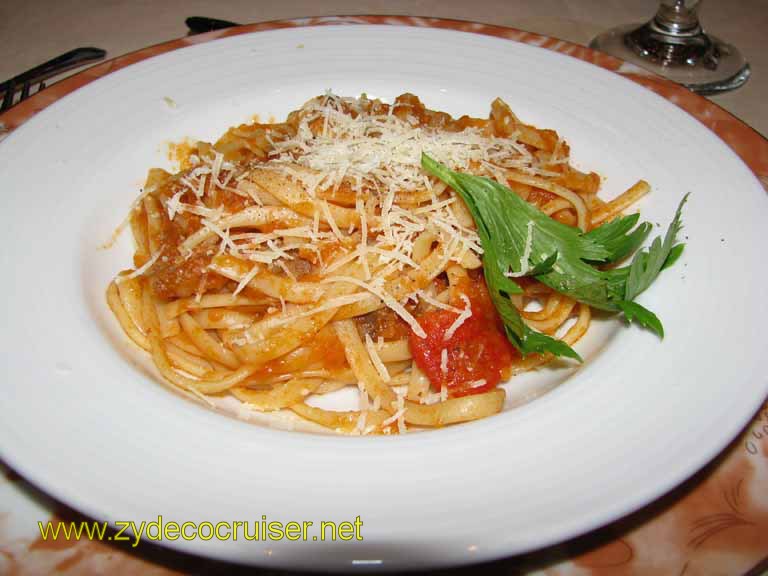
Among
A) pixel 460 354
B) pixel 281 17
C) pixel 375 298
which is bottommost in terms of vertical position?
pixel 460 354

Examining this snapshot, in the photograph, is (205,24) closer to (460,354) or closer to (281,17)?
(281,17)

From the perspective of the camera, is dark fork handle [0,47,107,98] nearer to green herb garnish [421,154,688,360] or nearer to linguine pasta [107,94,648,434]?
linguine pasta [107,94,648,434]

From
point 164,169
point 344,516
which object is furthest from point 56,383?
point 164,169

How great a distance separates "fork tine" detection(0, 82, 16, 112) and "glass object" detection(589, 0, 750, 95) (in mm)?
4446

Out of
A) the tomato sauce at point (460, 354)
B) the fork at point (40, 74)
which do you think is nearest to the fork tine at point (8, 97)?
the fork at point (40, 74)

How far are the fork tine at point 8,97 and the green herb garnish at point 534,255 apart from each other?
9.21ft

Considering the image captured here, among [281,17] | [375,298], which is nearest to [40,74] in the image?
[281,17]

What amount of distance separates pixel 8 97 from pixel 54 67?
54cm

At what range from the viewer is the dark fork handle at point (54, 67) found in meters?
4.41

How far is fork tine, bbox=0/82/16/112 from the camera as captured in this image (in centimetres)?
426

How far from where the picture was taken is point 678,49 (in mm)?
5723

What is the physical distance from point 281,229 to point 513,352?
127 centimetres

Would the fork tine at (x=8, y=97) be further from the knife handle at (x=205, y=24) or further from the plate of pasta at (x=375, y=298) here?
the knife handle at (x=205, y=24)

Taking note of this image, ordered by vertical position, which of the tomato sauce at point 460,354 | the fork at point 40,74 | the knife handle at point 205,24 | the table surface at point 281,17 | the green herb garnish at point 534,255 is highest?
the table surface at point 281,17
